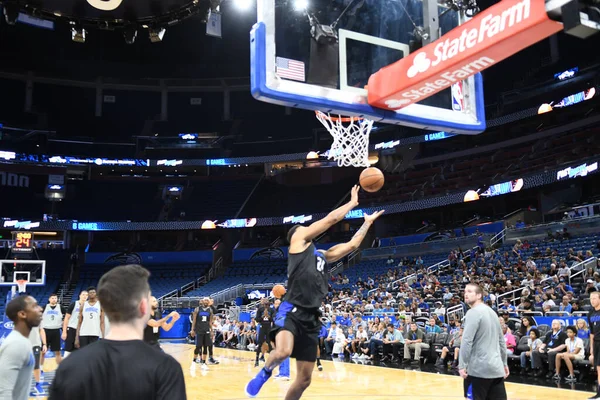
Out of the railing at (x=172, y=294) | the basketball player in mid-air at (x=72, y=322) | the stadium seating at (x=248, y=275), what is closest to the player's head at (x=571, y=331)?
the basketball player in mid-air at (x=72, y=322)

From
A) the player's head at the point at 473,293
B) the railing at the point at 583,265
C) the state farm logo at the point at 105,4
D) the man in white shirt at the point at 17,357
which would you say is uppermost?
the state farm logo at the point at 105,4

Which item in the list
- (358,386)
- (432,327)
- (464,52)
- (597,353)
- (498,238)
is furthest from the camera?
(498,238)

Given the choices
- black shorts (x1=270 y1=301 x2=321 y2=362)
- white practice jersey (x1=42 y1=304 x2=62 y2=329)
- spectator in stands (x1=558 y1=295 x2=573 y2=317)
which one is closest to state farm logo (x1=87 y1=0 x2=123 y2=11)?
white practice jersey (x1=42 y1=304 x2=62 y2=329)

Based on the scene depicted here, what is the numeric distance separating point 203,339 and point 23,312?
10.5 metres

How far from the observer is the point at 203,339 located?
14.2 metres

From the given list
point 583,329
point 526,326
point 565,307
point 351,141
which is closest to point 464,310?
point 565,307

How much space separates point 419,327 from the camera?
1542cm

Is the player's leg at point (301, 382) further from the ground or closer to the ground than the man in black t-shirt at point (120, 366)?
closer to the ground

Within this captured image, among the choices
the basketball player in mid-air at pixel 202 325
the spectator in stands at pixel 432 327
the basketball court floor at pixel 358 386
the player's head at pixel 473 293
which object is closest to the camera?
the player's head at pixel 473 293

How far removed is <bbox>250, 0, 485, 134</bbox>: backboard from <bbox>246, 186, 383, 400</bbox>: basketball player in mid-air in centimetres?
136

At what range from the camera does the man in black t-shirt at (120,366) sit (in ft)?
6.48

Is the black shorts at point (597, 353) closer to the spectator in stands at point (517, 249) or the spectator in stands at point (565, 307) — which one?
the spectator in stands at point (565, 307)

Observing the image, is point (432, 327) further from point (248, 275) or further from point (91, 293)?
point (248, 275)

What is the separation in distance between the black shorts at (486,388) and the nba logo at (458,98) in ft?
10.1
